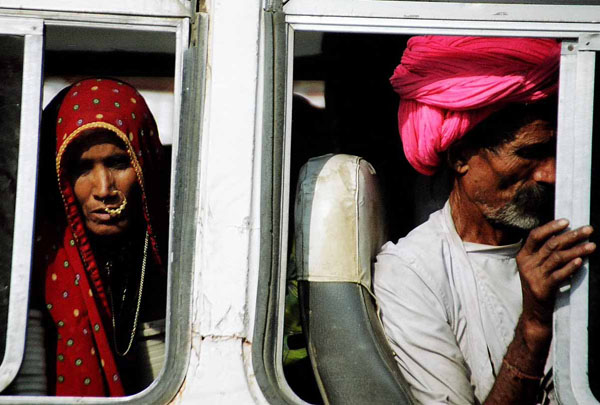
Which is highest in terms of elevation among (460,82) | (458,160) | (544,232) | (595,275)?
(460,82)

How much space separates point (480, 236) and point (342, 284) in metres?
0.69

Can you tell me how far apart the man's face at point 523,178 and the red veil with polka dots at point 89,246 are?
3.59 feet

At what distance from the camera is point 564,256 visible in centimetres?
198

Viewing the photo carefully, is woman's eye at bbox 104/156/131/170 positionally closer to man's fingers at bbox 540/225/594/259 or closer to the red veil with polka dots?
the red veil with polka dots

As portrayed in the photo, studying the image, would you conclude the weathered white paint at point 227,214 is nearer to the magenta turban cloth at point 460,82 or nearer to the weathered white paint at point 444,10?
the weathered white paint at point 444,10

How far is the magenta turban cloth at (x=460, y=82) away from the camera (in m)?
2.28

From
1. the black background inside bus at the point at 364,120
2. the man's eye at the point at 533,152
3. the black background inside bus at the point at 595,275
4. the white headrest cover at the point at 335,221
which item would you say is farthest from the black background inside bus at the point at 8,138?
the man's eye at the point at 533,152

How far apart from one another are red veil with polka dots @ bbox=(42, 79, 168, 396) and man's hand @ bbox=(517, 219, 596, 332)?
117cm

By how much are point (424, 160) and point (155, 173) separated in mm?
922

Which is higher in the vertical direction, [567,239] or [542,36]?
[542,36]

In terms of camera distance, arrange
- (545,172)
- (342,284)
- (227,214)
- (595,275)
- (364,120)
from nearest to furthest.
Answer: (227,214) < (595,275) < (342,284) < (545,172) < (364,120)

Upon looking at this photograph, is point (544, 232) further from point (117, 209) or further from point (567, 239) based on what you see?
point (117, 209)

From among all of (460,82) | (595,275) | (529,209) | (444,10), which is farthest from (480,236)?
(444,10)

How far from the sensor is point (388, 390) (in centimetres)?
198
